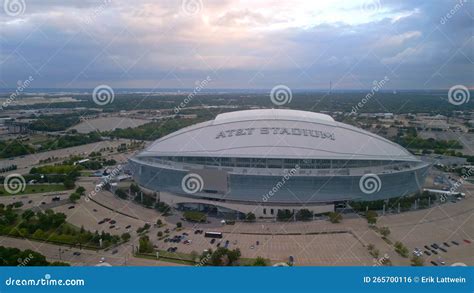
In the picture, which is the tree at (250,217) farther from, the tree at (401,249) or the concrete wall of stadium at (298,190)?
the tree at (401,249)

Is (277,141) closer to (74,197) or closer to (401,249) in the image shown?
(401,249)

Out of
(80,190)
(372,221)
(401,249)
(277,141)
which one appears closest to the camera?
(401,249)

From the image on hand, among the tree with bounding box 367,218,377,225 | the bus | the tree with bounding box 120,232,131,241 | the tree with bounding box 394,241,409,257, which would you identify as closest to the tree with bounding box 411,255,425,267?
the tree with bounding box 394,241,409,257

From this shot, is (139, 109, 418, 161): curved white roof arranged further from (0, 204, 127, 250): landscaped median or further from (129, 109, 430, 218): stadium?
(0, 204, 127, 250): landscaped median

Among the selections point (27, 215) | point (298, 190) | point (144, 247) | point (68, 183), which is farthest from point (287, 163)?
point (68, 183)

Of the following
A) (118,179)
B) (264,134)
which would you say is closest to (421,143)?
(264,134)

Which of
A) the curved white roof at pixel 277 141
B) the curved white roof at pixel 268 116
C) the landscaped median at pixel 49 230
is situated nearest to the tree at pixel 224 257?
the landscaped median at pixel 49 230
